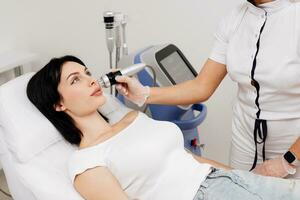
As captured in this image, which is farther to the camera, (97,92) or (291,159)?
(97,92)

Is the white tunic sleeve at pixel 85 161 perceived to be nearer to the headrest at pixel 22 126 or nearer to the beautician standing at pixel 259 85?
the headrest at pixel 22 126

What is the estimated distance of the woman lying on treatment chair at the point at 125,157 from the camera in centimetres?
128

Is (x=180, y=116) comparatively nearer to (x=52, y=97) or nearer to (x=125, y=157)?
(x=125, y=157)

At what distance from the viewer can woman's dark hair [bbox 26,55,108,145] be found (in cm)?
150

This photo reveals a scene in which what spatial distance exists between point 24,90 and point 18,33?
37.4 inches

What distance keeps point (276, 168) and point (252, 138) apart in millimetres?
175

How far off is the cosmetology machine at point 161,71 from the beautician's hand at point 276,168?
0.42 meters

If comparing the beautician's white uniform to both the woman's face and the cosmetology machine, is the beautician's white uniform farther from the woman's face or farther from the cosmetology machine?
the woman's face

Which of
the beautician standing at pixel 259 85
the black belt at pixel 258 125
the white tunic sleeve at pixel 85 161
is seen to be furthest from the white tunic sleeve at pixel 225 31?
the white tunic sleeve at pixel 85 161

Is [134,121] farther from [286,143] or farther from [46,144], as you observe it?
[286,143]

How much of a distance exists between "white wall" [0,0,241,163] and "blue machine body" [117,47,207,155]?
1.76ft

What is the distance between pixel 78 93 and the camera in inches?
57.8

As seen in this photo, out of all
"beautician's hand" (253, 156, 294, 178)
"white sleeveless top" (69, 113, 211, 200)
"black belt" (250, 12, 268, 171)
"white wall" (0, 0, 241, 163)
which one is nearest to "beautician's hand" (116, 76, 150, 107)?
"white sleeveless top" (69, 113, 211, 200)

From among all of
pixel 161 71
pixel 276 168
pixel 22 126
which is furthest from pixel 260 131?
pixel 22 126
